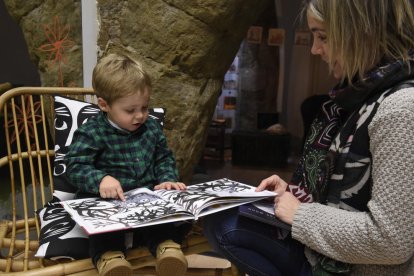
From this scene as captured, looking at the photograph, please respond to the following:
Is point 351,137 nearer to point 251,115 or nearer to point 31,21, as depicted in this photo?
point 31,21

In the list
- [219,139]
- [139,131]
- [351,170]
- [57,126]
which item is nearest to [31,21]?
[57,126]

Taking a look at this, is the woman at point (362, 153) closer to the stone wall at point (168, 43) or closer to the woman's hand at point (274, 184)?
the woman's hand at point (274, 184)

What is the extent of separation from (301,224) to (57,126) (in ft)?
2.95

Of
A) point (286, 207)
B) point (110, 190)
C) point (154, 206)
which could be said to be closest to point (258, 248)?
point (286, 207)

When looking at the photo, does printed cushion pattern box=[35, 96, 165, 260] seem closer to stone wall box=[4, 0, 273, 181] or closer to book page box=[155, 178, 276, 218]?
book page box=[155, 178, 276, 218]

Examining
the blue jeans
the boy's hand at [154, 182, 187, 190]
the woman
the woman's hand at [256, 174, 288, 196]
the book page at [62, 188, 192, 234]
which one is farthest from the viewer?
the boy's hand at [154, 182, 187, 190]

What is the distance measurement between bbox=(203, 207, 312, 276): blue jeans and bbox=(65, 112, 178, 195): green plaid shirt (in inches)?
12.9

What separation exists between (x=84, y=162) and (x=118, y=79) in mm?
248

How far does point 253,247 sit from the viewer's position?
3.54 ft

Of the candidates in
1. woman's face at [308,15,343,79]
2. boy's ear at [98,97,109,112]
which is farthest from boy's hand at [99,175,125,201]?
woman's face at [308,15,343,79]

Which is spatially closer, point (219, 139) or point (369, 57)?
point (369, 57)

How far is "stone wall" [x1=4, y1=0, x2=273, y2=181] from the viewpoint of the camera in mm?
1960

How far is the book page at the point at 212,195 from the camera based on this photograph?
3.39 feet

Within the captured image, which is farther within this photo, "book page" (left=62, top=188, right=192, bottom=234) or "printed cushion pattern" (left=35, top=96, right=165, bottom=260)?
"printed cushion pattern" (left=35, top=96, right=165, bottom=260)
